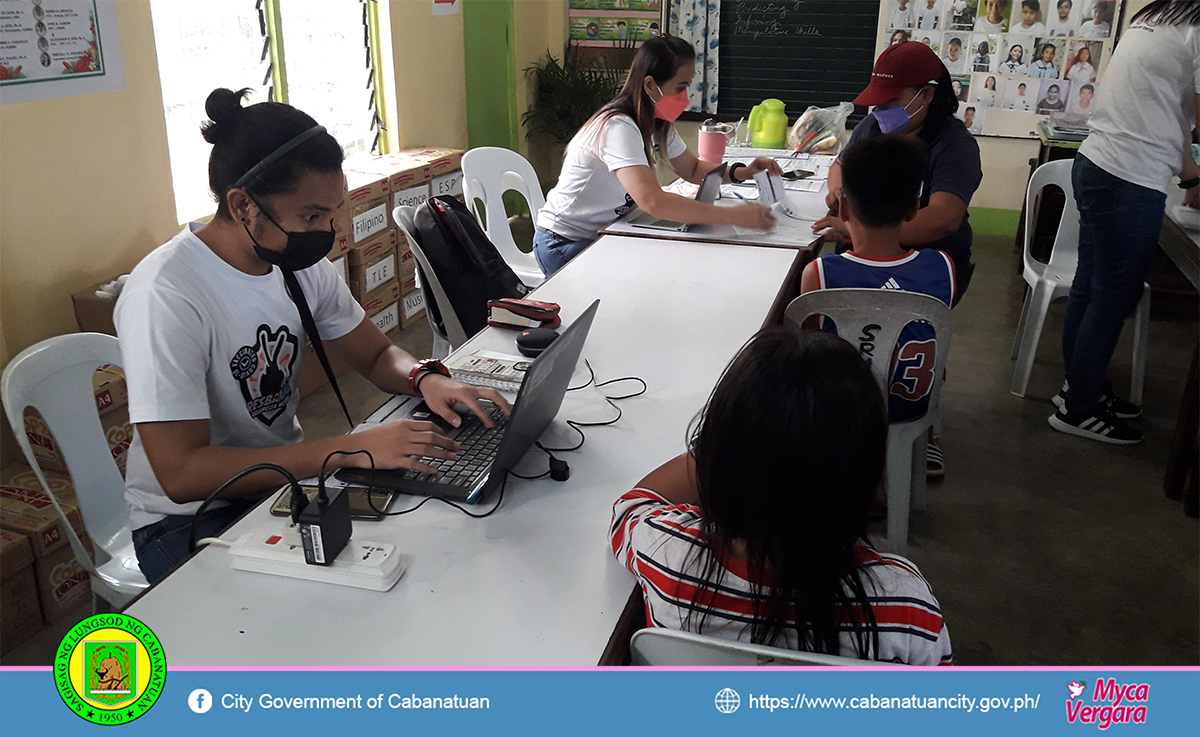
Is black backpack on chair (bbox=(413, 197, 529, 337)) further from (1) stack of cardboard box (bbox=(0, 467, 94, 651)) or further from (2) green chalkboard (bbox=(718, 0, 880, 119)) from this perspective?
(2) green chalkboard (bbox=(718, 0, 880, 119))

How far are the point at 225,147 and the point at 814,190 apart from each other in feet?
8.11

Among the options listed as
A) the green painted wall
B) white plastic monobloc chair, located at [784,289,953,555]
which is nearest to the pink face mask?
white plastic monobloc chair, located at [784,289,953,555]

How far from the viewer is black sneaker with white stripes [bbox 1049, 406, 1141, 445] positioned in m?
2.95

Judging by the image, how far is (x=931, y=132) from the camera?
2.62 metres

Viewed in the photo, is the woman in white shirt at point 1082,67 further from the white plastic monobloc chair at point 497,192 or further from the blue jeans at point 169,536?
the blue jeans at point 169,536

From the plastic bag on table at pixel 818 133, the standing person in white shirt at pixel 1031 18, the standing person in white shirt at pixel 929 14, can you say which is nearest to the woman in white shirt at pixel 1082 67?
the standing person in white shirt at pixel 1031 18

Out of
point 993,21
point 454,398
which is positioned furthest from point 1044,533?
point 993,21

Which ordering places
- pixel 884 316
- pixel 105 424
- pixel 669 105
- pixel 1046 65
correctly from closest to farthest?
pixel 884 316 → pixel 105 424 → pixel 669 105 → pixel 1046 65

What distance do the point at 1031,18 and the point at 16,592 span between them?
5368 mm

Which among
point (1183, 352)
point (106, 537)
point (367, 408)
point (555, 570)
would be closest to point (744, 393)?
point (555, 570)

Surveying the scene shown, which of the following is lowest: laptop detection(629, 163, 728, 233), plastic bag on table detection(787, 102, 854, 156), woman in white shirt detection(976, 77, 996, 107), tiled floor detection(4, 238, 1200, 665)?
tiled floor detection(4, 238, 1200, 665)

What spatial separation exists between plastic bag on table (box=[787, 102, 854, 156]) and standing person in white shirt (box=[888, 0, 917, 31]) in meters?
1.43
